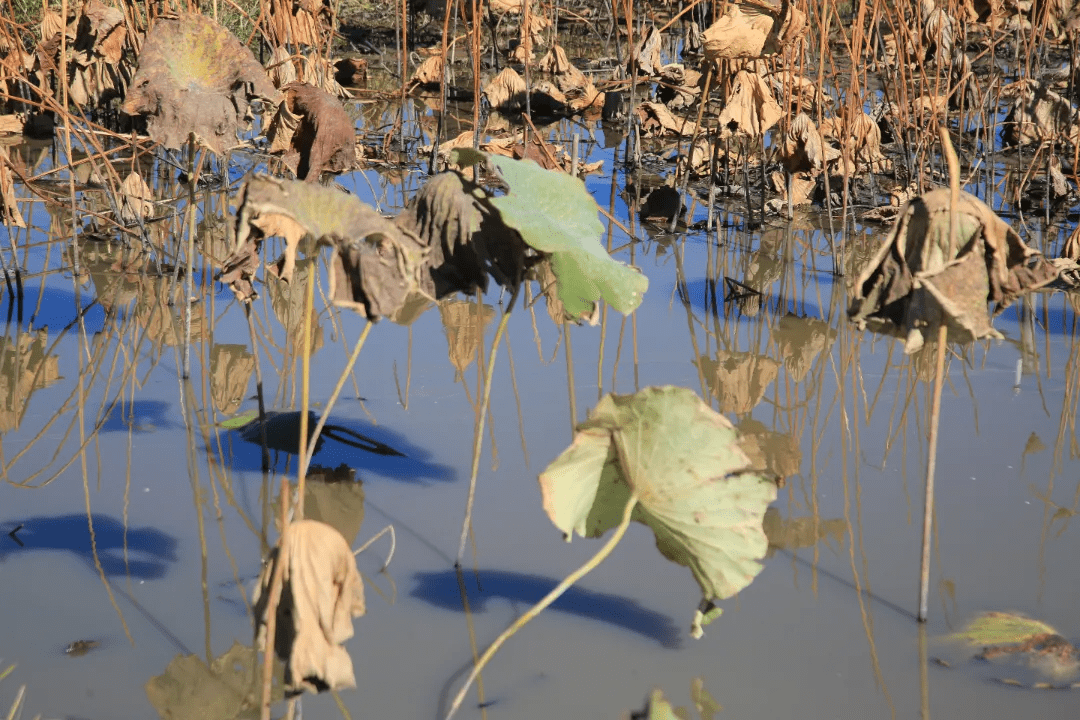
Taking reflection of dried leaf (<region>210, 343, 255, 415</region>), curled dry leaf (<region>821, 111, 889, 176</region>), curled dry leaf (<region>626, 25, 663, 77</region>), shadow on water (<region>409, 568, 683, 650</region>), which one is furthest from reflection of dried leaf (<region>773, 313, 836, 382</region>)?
curled dry leaf (<region>626, 25, 663, 77</region>)

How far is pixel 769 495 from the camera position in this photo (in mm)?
1563

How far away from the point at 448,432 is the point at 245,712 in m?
1.13

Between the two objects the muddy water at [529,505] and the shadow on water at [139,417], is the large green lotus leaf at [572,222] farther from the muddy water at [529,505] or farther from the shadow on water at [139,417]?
the shadow on water at [139,417]

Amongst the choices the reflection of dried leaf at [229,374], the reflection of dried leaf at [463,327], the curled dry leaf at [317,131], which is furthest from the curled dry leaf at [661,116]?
the curled dry leaf at [317,131]

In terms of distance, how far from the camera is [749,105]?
3.64 metres

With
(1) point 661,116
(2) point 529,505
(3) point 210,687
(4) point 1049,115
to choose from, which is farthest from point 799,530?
(1) point 661,116

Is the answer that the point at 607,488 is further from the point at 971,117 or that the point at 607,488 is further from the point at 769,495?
the point at 971,117

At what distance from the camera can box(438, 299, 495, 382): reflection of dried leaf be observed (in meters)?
3.19

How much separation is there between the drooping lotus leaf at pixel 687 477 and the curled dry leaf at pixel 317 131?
94 cm

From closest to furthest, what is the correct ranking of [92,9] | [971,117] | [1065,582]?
1. [1065,582]
2. [92,9]
3. [971,117]

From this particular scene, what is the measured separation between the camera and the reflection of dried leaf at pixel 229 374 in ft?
9.45

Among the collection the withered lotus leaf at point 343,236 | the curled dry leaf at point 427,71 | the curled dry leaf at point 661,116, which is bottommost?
the withered lotus leaf at point 343,236

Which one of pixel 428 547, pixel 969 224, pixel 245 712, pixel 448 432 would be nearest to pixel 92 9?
pixel 448 432

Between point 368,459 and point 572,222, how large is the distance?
979 mm
